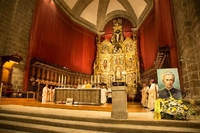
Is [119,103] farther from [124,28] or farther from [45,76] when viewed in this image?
[124,28]

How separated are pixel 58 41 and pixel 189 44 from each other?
10359 millimetres

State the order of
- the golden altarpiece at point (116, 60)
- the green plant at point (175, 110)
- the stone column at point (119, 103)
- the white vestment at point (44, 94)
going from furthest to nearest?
1. the golden altarpiece at point (116, 60)
2. the white vestment at point (44, 94)
3. the stone column at point (119, 103)
4. the green plant at point (175, 110)

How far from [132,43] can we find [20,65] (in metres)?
11.3

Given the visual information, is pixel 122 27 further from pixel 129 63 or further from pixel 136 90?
pixel 136 90

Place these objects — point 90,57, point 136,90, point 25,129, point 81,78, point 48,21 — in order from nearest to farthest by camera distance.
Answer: point 25,129, point 48,21, point 136,90, point 81,78, point 90,57

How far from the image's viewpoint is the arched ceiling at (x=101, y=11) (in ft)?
47.2

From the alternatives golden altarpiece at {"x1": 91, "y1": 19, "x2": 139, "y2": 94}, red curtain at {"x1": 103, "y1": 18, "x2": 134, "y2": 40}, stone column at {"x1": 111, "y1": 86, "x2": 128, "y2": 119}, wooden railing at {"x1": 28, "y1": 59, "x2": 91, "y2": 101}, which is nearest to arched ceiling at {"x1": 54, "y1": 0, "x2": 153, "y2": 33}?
red curtain at {"x1": 103, "y1": 18, "x2": 134, "y2": 40}

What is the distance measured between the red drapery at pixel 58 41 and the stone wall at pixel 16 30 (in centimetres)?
46

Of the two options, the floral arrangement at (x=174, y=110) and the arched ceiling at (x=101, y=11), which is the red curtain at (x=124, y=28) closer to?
the arched ceiling at (x=101, y=11)

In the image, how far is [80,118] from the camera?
3539 millimetres

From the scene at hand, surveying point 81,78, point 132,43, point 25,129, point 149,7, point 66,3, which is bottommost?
point 25,129

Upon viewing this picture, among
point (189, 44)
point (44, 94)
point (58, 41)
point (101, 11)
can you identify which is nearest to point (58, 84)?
point (44, 94)

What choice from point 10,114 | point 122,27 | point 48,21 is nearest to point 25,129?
point 10,114

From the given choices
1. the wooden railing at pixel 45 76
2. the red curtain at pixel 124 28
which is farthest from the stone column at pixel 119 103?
the red curtain at pixel 124 28
